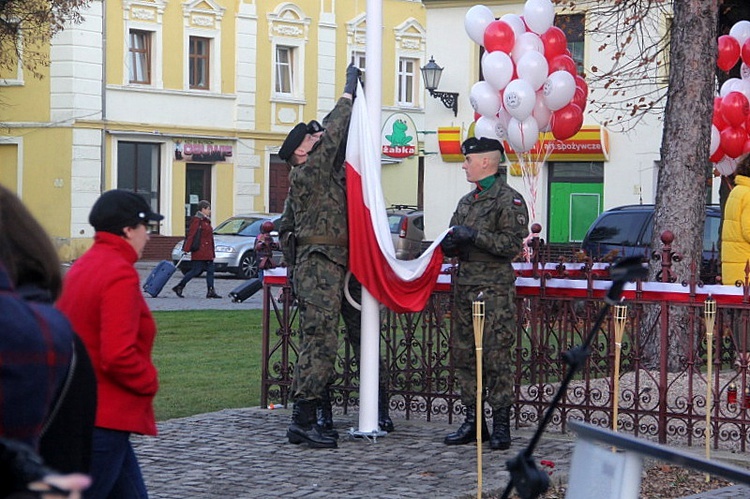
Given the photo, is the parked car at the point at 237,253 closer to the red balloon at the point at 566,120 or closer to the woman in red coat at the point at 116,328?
the red balloon at the point at 566,120

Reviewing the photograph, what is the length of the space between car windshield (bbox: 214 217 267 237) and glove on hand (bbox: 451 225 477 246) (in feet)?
80.0

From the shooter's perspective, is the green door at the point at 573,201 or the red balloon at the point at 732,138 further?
the green door at the point at 573,201

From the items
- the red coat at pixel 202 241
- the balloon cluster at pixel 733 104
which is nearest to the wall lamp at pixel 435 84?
the red coat at pixel 202 241

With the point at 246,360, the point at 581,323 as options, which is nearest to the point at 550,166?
the point at 246,360

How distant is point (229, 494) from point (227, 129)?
36.8 metres

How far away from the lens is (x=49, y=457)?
338 centimetres

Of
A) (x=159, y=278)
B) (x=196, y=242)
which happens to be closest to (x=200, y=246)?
(x=196, y=242)

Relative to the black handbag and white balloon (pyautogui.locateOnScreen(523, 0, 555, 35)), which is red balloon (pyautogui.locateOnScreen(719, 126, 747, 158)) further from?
the black handbag

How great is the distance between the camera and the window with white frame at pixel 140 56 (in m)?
41.6

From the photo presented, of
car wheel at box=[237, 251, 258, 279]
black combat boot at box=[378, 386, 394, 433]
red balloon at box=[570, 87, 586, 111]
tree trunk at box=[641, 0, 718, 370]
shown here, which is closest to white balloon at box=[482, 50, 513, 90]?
red balloon at box=[570, 87, 586, 111]

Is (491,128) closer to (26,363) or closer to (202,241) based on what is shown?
(202,241)

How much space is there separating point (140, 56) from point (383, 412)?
1326 inches

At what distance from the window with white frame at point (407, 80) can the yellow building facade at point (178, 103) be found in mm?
559

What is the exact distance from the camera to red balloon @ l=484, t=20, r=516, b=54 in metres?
19.4
